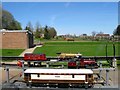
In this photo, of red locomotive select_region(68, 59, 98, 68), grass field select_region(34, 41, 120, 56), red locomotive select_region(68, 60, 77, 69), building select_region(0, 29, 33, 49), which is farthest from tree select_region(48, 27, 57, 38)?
red locomotive select_region(68, 60, 77, 69)

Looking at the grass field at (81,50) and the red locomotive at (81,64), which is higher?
the grass field at (81,50)

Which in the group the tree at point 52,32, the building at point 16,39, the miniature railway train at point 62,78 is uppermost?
the tree at point 52,32

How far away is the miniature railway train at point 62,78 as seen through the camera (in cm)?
1254

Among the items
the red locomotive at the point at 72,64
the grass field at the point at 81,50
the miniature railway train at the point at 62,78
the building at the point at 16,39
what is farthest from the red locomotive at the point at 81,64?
the building at the point at 16,39

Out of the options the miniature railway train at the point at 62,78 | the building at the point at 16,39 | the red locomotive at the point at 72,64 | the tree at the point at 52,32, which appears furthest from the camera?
the tree at the point at 52,32

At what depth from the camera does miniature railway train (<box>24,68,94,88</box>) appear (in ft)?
41.1

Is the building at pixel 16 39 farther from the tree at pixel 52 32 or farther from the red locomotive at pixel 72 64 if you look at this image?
the tree at pixel 52 32

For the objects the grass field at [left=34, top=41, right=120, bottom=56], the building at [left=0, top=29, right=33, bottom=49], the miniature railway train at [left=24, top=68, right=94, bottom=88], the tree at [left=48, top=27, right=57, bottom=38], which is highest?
the tree at [left=48, top=27, right=57, bottom=38]

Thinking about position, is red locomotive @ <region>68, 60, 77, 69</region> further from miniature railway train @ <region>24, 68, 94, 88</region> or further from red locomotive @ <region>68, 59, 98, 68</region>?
miniature railway train @ <region>24, 68, 94, 88</region>

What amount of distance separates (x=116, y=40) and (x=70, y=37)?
141ft

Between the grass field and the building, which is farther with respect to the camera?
the building

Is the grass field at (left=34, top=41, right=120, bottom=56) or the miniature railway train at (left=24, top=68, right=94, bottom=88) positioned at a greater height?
the grass field at (left=34, top=41, right=120, bottom=56)

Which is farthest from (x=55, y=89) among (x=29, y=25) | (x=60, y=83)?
(x=29, y=25)

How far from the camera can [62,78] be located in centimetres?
1250
